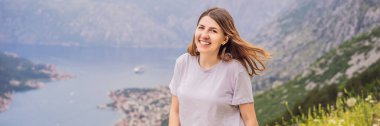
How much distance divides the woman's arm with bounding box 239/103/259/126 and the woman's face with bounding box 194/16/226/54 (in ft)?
2.19

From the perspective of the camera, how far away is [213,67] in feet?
15.6

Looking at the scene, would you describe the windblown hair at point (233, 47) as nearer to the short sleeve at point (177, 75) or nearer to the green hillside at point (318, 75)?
the short sleeve at point (177, 75)

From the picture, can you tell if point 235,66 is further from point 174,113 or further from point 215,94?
point 174,113

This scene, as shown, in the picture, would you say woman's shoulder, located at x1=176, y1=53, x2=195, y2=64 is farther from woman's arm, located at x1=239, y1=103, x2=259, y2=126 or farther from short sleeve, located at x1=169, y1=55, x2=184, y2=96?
woman's arm, located at x1=239, y1=103, x2=259, y2=126

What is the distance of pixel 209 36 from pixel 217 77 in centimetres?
46

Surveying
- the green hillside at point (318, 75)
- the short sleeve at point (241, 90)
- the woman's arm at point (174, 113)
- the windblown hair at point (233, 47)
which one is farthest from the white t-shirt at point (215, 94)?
the green hillside at point (318, 75)

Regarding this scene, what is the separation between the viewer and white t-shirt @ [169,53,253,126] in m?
4.56

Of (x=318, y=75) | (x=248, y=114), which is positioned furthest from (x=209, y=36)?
(x=318, y=75)

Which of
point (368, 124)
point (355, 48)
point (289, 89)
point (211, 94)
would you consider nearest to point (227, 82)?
point (211, 94)

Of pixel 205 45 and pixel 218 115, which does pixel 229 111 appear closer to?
pixel 218 115

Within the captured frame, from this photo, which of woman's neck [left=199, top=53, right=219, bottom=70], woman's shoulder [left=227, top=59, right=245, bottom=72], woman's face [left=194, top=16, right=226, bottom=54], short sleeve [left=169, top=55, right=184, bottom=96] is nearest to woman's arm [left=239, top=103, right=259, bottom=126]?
woman's shoulder [left=227, top=59, right=245, bottom=72]

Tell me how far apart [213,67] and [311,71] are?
5302 inches

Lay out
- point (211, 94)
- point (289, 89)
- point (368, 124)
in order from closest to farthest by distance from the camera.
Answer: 1. point (211, 94)
2. point (368, 124)
3. point (289, 89)

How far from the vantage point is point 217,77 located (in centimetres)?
465
